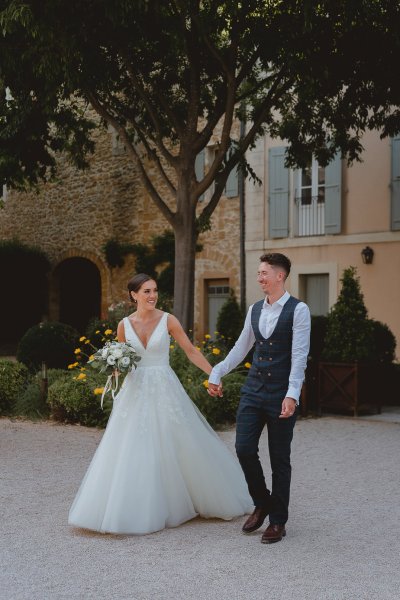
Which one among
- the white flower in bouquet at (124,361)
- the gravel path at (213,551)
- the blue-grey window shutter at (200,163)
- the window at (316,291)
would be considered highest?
the blue-grey window shutter at (200,163)

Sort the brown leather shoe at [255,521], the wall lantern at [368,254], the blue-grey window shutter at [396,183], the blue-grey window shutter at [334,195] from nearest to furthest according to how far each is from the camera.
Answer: the brown leather shoe at [255,521] → the blue-grey window shutter at [396,183] → the wall lantern at [368,254] → the blue-grey window shutter at [334,195]

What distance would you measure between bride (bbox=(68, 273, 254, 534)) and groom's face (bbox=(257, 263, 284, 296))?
828mm

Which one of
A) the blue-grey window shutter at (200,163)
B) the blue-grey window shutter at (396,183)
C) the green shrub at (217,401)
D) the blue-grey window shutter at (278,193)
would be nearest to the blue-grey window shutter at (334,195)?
the blue-grey window shutter at (278,193)

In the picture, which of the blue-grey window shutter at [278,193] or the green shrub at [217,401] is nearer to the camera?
the green shrub at [217,401]

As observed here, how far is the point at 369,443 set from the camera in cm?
913

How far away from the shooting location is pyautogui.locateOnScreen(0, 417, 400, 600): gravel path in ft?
13.3

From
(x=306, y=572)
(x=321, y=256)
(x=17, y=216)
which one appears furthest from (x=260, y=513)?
(x=17, y=216)

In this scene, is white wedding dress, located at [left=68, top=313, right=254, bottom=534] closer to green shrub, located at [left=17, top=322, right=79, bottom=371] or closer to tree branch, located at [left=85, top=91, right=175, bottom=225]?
tree branch, located at [left=85, top=91, right=175, bottom=225]

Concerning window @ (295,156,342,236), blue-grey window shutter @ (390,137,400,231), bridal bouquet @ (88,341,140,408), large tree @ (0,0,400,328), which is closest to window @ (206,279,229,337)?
window @ (295,156,342,236)

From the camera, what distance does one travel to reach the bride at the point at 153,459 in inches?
203

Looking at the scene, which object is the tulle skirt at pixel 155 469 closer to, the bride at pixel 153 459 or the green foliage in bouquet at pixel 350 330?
the bride at pixel 153 459

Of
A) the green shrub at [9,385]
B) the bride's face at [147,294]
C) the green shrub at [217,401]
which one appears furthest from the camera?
the green shrub at [9,385]

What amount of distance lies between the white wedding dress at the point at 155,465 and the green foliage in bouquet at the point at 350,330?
6.20 meters


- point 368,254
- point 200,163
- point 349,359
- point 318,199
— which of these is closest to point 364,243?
point 368,254
